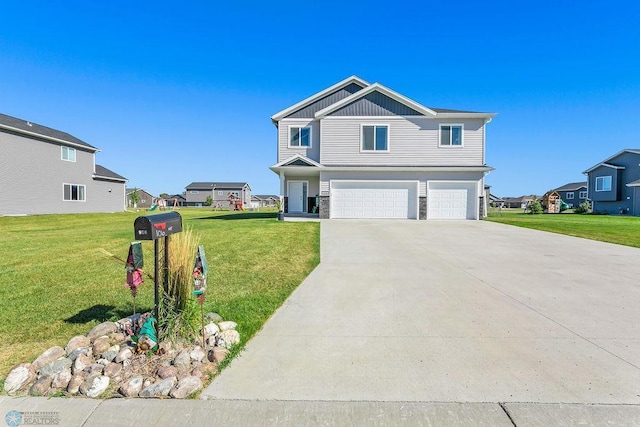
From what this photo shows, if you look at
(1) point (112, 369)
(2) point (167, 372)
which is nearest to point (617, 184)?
(2) point (167, 372)

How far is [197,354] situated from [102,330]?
1269 mm

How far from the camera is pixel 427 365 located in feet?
9.76

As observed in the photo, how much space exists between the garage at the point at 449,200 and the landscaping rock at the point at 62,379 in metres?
18.1

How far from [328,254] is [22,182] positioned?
1050 inches

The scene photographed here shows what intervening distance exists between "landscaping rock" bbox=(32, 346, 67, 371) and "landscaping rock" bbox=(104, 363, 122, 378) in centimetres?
Answer: 61

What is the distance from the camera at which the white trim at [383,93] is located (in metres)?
18.6

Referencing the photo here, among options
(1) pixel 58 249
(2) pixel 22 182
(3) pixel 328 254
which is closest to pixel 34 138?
Result: (2) pixel 22 182

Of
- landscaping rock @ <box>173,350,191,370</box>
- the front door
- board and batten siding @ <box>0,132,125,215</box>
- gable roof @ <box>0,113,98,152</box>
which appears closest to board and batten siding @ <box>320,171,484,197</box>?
the front door

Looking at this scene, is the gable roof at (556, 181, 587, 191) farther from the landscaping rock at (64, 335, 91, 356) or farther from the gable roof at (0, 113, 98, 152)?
the gable roof at (0, 113, 98, 152)

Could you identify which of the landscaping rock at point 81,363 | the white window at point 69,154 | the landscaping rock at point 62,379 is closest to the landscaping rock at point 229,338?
the landscaping rock at point 81,363

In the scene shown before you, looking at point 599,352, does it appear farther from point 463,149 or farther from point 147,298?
point 463,149

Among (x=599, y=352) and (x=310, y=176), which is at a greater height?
(x=310, y=176)

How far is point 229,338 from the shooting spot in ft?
11.0

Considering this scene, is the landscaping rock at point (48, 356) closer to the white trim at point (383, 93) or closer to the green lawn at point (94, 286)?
the green lawn at point (94, 286)
